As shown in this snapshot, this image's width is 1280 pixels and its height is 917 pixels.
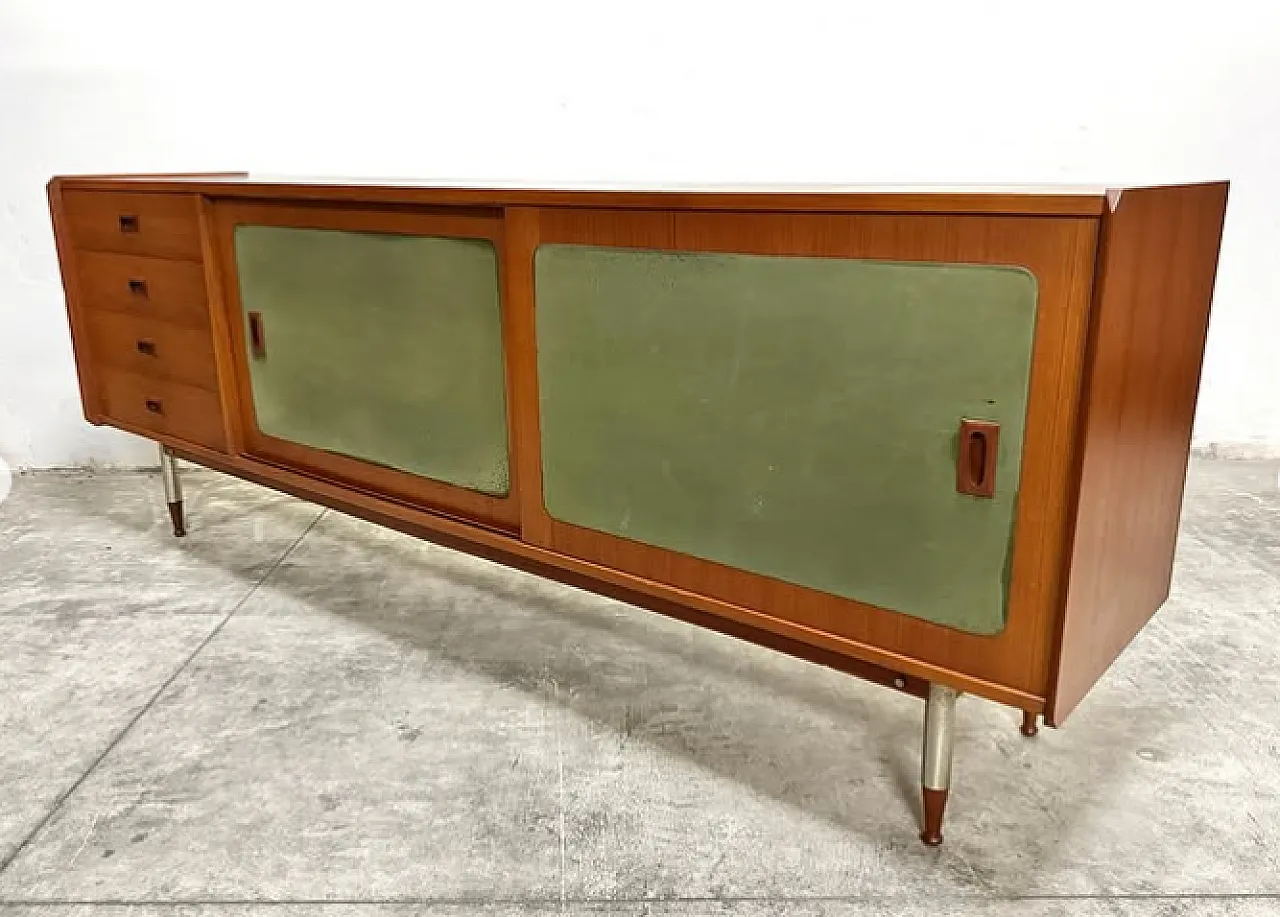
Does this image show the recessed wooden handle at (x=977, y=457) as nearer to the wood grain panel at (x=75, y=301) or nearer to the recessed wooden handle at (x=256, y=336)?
the recessed wooden handle at (x=256, y=336)

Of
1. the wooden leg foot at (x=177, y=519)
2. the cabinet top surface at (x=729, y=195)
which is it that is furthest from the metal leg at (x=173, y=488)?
the cabinet top surface at (x=729, y=195)

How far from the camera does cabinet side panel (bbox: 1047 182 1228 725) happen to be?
1.15 meters

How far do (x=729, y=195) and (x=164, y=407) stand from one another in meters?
1.58

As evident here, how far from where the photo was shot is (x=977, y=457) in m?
1.23

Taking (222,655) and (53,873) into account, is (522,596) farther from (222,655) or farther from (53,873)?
(53,873)

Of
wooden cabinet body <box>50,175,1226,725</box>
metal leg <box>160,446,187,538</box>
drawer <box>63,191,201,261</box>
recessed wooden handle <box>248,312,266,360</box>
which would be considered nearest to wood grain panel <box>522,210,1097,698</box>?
wooden cabinet body <box>50,175,1226,725</box>

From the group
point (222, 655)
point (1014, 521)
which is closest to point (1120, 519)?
point (1014, 521)

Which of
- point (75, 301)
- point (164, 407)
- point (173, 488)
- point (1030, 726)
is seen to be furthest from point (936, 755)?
point (75, 301)

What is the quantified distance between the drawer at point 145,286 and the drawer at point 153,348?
2 centimetres

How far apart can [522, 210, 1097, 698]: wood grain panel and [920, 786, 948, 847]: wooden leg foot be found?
8.5 inches

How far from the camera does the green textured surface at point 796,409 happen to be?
1.22 meters

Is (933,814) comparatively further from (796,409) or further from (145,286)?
(145,286)

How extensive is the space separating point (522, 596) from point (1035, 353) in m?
1.40

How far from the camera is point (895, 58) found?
9.29ft
